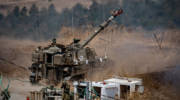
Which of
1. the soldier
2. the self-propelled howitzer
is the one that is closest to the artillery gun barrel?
the self-propelled howitzer

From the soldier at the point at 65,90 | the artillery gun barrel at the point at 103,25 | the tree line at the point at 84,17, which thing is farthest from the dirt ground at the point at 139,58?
the soldier at the point at 65,90

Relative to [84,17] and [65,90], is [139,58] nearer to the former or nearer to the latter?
[84,17]

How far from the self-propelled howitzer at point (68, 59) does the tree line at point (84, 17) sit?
0.23 m

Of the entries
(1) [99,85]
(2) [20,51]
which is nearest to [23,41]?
(2) [20,51]

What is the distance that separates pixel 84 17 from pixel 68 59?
3.29ft

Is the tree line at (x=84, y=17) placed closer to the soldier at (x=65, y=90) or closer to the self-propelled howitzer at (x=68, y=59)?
the self-propelled howitzer at (x=68, y=59)

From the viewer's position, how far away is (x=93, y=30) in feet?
18.7

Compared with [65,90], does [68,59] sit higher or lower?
higher

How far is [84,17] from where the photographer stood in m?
5.82

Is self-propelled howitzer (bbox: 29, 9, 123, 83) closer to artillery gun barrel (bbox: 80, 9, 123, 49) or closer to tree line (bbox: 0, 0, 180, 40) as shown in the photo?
artillery gun barrel (bbox: 80, 9, 123, 49)

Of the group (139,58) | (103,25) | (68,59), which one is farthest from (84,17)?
(139,58)

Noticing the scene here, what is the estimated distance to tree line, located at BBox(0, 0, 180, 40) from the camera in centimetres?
491

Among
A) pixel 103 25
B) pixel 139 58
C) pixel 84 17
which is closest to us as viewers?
pixel 139 58

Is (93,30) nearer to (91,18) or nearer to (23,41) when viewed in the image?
(91,18)
